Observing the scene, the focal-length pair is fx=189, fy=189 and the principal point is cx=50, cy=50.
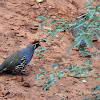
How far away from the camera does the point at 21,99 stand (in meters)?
3.89

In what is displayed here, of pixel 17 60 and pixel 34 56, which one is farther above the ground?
pixel 17 60

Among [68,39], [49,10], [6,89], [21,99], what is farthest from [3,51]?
[49,10]

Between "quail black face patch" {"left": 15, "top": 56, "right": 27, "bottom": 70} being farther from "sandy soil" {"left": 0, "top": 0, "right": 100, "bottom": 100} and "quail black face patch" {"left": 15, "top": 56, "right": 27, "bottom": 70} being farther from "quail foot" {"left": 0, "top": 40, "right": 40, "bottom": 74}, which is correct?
"sandy soil" {"left": 0, "top": 0, "right": 100, "bottom": 100}

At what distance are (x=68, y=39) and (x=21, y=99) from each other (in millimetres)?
3743

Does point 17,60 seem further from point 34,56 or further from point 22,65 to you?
point 34,56

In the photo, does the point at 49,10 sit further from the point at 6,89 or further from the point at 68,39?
the point at 6,89

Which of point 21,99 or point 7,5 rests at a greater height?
point 7,5

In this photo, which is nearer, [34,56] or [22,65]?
[22,65]

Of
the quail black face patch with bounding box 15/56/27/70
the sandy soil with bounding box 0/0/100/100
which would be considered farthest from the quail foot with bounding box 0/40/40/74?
the sandy soil with bounding box 0/0/100/100

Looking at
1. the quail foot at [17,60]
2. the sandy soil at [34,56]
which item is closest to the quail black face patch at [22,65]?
the quail foot at [17,60]

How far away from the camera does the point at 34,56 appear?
5.81 metres

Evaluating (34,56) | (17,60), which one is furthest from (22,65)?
(34,56)

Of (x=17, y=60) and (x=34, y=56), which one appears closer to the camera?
(x=17, y=60)

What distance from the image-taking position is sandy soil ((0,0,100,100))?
4214 millimetres
